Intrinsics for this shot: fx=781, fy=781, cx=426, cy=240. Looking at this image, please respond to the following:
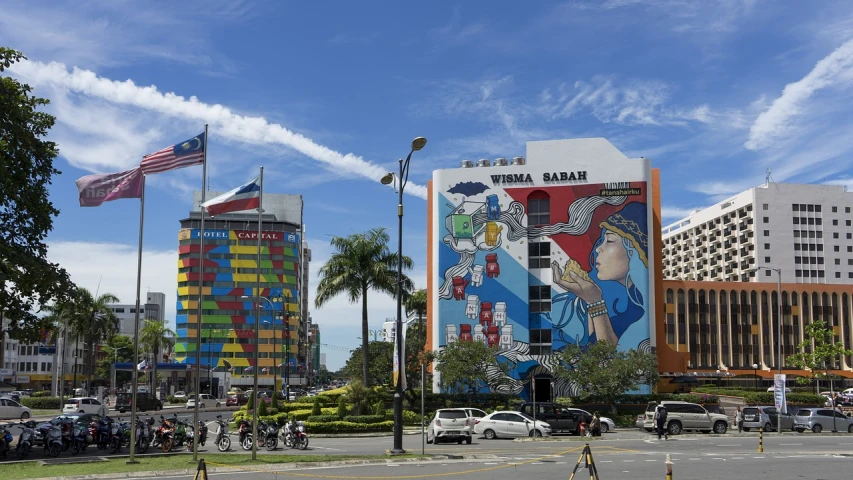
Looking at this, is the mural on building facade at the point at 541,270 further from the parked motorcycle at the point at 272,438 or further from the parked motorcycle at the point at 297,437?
the parked motorcycle at the point at 272,438

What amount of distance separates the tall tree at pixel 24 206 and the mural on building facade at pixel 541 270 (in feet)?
130

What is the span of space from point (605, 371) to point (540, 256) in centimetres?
1691

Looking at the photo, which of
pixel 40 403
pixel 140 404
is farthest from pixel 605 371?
pixel 40 403

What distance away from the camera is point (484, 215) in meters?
68.6

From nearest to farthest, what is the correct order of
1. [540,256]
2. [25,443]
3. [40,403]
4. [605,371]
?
1. [25,443]
2. [605,371]
3. [540,256]
4. [40,403]

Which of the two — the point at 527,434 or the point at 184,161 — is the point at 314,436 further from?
the point at 184,161

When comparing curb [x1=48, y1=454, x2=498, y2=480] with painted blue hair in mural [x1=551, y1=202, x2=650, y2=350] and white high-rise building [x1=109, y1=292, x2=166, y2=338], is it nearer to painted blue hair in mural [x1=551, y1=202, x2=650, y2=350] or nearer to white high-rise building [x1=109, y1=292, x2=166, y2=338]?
painted blue hair in mural [x1=551, y1=202, x2=650, y2=350]

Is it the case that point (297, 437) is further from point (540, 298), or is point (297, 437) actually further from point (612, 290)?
point (612, 290)

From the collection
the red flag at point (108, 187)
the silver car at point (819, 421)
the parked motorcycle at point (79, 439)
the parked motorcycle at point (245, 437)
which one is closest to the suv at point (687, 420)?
the silver car at point (819, 421)

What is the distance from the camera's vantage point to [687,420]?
43.4 metres

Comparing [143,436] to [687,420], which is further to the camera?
[687,420]

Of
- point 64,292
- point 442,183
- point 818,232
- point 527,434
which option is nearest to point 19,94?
point 64,292

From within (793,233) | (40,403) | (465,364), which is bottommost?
(40,403)

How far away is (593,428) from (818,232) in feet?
368
